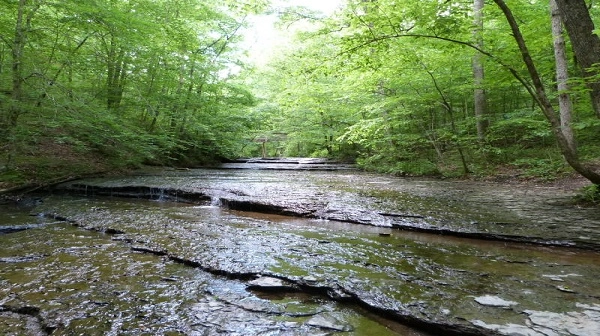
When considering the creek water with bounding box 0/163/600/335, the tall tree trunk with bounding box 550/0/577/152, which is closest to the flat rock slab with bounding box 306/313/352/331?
the creek water with bounding box 0/163/600/335

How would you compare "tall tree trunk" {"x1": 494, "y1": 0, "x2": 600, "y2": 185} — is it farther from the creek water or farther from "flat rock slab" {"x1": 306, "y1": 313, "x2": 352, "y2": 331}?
"flat rock slab" {"x1": 306, "y1": 313, "x2": 352, "y2": 331}

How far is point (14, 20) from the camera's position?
22.8 feet

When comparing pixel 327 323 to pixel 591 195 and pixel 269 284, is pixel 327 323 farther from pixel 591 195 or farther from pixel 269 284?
pixel 591 195

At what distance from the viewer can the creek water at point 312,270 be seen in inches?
73.6

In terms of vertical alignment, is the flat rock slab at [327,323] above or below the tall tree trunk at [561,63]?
below

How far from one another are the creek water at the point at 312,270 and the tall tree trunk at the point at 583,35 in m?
1.93

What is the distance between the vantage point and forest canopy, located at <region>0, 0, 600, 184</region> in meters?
5.32

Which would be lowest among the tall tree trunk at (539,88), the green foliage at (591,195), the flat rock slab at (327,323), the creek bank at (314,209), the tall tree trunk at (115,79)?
the flat rock slab at (327,323)

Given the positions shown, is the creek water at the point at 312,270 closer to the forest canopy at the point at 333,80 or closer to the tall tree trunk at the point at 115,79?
the forest canopy at the point at 333,80

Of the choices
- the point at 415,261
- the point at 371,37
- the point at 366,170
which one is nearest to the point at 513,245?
the point at 415,261

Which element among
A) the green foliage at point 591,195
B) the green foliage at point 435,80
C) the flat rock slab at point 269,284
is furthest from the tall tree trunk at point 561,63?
the flat rock slab at point 269,284

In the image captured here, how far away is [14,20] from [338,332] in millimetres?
9566

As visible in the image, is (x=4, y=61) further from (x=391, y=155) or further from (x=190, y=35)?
(x=391, y=155)

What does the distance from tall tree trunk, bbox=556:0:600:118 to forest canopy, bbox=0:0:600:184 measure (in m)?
0.02
